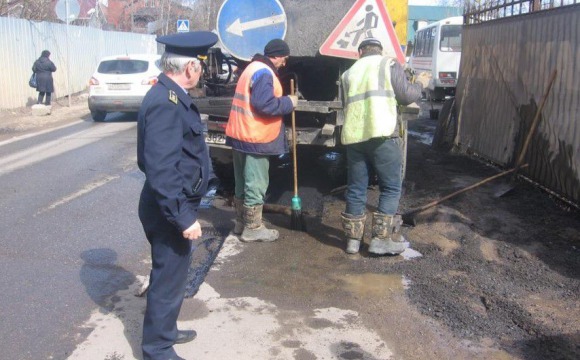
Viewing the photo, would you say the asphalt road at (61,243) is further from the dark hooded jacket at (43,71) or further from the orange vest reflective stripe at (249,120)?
the dark hooded jacket at (43,71)

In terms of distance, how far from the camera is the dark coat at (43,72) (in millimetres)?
17377

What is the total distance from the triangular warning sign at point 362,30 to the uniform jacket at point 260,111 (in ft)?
2.50

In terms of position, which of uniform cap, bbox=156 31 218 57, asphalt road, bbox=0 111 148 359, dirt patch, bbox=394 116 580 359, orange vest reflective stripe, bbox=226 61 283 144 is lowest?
asphalt road, bbox=0 111 148 359

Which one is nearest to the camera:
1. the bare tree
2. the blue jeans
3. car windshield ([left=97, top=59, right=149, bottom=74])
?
the blue jeans

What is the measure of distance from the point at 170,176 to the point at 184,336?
3.79ft

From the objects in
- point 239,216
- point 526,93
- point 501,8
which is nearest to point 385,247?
point 239,216

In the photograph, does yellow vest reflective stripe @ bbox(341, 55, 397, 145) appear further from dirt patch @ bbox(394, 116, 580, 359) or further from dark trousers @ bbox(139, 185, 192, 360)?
dark trousers @ bbox(139, 185, 192, 360)

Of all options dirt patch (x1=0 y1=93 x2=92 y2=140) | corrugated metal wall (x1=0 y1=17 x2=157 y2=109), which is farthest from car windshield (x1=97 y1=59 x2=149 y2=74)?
corrugated metal wall (x1=0 y1=17 x2=157 y2=109)

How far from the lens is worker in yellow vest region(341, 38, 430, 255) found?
4.93m

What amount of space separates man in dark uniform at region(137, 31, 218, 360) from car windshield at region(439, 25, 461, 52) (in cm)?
1919

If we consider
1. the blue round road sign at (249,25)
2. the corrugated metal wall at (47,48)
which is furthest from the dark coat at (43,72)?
the blue round road sign at (249,25)

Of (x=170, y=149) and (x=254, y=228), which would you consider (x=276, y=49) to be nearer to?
(x=254, y=228)

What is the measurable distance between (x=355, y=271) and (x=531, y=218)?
7.62 ft

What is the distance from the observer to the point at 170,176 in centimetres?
300
